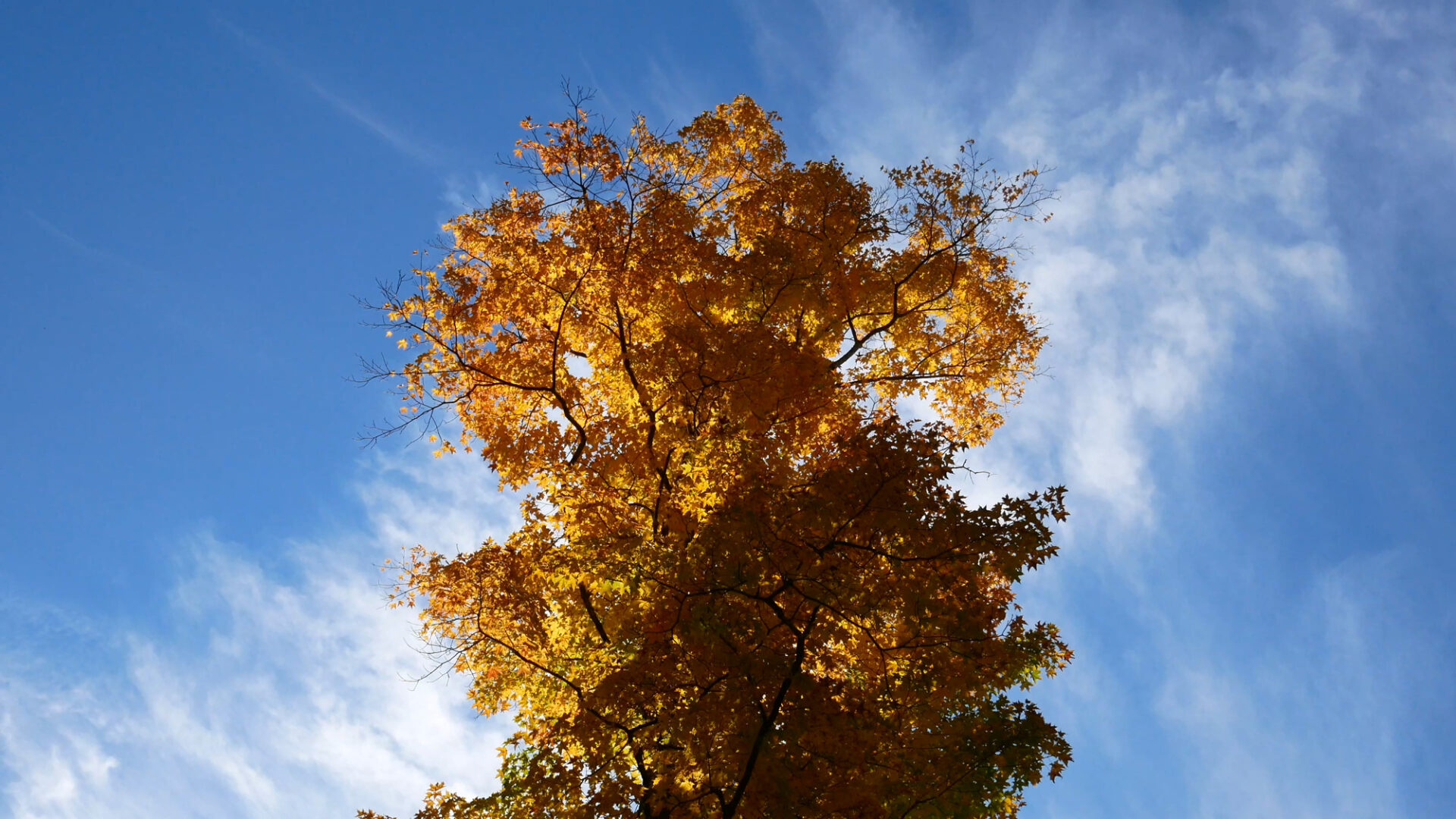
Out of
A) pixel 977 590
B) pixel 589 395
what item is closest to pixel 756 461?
pixel 977 590

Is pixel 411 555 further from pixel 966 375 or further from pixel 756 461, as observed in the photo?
pixel 966 375

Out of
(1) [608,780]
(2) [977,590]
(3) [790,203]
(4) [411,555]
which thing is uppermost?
(3) [790,203]

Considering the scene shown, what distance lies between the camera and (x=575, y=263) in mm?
10078

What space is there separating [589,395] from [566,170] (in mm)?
2787

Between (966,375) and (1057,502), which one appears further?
(966,375)

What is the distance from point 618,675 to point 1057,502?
407 centimetres

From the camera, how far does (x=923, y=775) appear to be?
7293 mm

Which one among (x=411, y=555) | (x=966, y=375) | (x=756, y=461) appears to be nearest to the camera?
(x=756, y=461)

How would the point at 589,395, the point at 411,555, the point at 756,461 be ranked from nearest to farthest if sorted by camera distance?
1. the point at 756,461
2. the point at 411,555
3. the point at 589,395

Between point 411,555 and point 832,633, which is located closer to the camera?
point 832,633

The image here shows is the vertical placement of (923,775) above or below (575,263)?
below

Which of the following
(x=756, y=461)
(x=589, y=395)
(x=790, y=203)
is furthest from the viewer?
(x=790, y=203)

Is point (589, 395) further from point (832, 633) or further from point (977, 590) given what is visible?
point (977, 590)

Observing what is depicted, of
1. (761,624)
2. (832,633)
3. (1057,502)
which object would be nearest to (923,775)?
(832,633)
